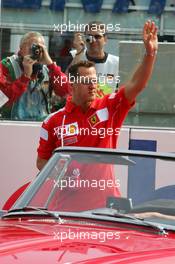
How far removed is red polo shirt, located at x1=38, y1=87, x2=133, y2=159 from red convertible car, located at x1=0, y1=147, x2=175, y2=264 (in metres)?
0.90

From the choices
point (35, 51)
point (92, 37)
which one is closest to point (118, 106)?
point (92, 37)

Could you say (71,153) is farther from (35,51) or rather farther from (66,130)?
(35,51)

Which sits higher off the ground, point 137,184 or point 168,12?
point 168,12

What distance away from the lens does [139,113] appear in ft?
27.5

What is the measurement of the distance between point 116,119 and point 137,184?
3.99 ft

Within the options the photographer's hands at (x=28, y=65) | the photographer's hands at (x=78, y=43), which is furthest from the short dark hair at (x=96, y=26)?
the photographer's hands at (x=28, y=65)

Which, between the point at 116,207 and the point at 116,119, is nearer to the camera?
the point at 116,207

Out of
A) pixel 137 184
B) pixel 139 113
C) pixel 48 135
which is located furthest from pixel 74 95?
pixel 139 113

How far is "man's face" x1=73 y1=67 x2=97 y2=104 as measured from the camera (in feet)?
20.7

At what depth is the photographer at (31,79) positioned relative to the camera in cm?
823

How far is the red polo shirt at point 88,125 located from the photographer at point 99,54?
142 cm

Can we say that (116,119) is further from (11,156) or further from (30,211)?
(11,156)

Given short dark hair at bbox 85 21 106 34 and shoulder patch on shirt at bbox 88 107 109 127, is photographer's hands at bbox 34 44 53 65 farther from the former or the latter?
shoulder patch on shirt at bbox 88 107 109 127

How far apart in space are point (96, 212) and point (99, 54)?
3.33 metres
